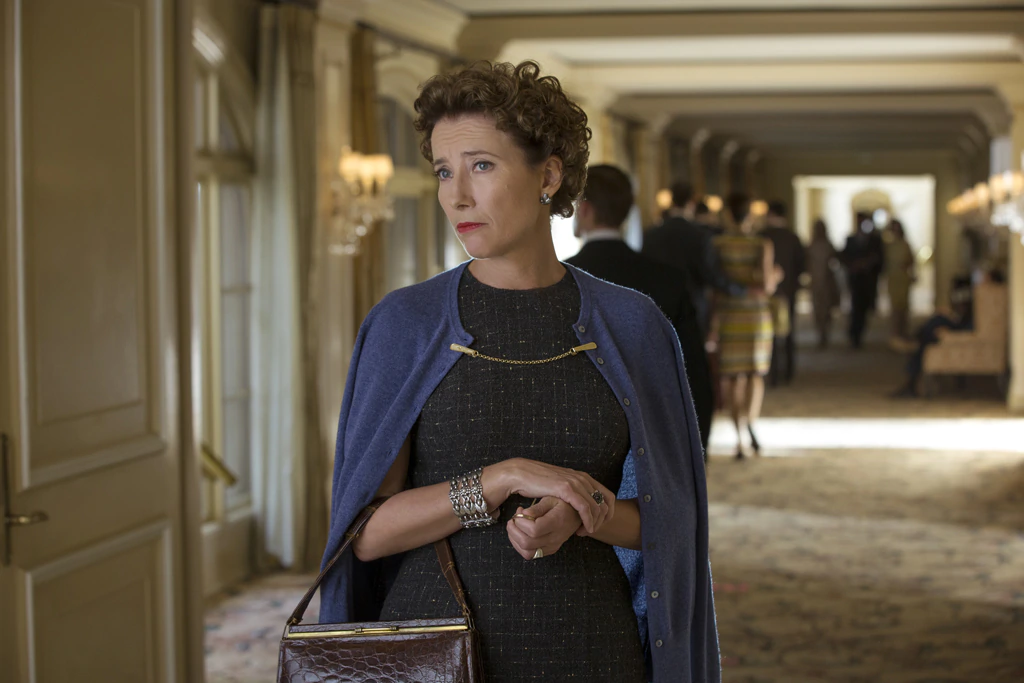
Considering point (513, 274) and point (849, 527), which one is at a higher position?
point (513, 274)

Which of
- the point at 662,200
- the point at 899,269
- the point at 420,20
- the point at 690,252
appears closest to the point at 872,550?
the point at 690,252

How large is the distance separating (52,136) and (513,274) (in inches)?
47.9

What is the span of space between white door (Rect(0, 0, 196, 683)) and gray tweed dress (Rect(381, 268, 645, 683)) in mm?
1030

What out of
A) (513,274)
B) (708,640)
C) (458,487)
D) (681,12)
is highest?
(681,12)

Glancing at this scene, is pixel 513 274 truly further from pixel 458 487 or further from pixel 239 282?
pixel 239 282

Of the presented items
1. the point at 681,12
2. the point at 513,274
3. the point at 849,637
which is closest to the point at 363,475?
the point at 513,274

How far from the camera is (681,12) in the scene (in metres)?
8.70

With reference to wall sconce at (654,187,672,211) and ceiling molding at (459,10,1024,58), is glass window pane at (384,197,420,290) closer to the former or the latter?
ceiling molding at (459,10,1024,58)

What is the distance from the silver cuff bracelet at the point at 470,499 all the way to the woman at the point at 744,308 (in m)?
6.54

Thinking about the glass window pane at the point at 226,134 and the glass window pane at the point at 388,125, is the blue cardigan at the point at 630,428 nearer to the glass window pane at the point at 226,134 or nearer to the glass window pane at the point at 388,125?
the glass window pane at the point at 226,134

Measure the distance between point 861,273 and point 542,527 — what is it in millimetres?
16341

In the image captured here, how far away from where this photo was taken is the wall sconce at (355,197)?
6.76 m

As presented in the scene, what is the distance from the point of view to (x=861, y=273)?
17281mm

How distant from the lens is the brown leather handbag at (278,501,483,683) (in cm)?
173
